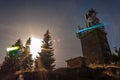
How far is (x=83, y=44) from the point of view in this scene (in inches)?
1816

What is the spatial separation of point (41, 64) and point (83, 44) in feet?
52.3

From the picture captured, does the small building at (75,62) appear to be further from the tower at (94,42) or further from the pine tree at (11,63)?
the pine tree at (11,63)

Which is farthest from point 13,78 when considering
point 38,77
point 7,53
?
point 7,53

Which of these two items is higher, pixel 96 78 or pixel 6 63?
pixel 6 63

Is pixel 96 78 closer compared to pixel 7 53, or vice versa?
pixel 96 78

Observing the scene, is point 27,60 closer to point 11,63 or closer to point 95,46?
point 11,63

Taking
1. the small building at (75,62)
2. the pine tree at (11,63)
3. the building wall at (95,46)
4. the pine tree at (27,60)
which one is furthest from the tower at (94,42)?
the pine tree at (11,63)

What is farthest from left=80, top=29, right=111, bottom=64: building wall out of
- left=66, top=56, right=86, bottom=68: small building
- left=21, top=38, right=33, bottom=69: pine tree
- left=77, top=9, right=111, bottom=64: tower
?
left=21, top=38, right=33, bottom=69: pine tree

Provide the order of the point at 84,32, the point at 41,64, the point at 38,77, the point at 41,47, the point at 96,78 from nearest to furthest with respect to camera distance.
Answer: the point at 38,77 < the point at 96,78 < the point at 41,64 < the point at 41,47 < the point at 84,32

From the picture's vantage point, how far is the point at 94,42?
43.3 meters

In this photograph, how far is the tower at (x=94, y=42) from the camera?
40.3 meters

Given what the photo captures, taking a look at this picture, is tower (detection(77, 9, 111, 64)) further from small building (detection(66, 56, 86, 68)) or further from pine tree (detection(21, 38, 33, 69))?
pine tree (detection(21, 38, 33, 69))

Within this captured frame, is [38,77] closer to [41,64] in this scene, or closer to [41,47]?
[41,64]

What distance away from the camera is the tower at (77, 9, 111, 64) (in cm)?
4026
